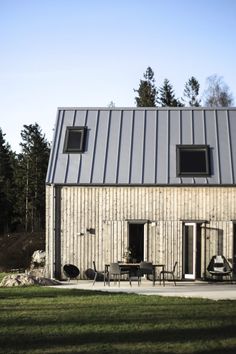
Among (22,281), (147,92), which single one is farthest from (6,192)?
(22,281)

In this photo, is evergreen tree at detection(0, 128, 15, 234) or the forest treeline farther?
evergreen tree at detection(0, 128, 15, 234)

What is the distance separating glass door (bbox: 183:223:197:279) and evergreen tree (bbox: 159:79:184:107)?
35288mm

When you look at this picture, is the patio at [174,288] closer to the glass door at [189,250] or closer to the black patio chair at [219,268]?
the black patio chair at [219,268]

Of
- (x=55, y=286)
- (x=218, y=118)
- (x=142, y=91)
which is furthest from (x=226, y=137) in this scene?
(x=142, y=91)

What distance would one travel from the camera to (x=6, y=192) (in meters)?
51.8

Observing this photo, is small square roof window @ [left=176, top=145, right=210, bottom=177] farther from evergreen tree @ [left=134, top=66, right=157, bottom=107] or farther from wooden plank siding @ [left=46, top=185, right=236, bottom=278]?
evergreen tree @ [left=134, top=66, right=157, bottom=107]

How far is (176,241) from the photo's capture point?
2138 centimetres

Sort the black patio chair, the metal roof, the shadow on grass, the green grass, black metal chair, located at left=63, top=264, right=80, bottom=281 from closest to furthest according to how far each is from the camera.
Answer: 1. the green grass
2. the shadow on grass
3. the black patio chair
4. black metal chair, located at left=63, top=264, right=80, bottom=281
5. the metal roof

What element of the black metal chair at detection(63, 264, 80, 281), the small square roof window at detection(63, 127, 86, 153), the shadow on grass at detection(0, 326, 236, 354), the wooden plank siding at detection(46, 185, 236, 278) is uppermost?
the small square roof window at detection(63, 127, 86, 153)

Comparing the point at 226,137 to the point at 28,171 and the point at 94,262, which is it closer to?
the point at 94,262

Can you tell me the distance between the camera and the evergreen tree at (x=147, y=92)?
55.4 metres

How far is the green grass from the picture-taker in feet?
30.2

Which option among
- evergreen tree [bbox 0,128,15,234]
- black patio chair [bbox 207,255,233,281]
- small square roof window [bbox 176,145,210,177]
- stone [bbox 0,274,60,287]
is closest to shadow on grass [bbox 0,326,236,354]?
stone [bbox 0,274,60,287]

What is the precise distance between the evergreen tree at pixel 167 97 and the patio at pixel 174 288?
36.6 metres
